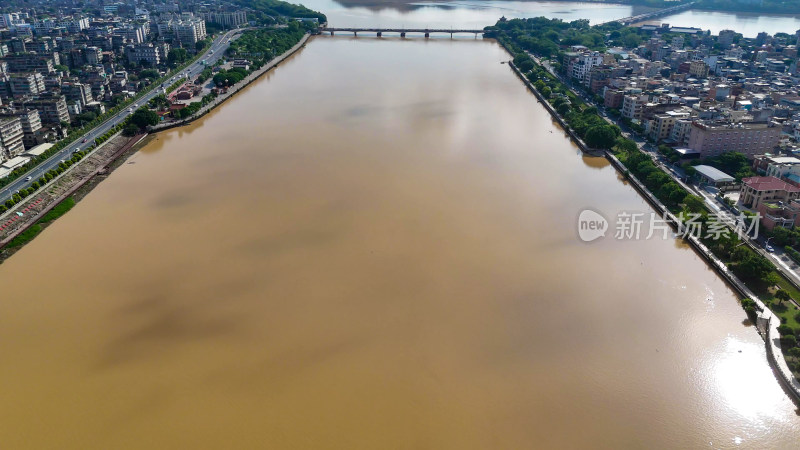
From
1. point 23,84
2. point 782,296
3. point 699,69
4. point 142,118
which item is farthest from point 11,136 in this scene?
point 699,69

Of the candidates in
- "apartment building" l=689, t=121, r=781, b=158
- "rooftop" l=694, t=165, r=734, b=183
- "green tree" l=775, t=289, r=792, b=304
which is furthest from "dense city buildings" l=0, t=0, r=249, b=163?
"apartment building" l=689, t=121, r=781, b=158

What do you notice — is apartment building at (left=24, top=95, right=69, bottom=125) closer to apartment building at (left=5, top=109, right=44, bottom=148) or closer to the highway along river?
apartment building at (left=5, top=109, right=44, bottom=148)

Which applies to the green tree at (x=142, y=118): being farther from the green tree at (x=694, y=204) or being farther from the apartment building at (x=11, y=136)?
the green tree at (x=694, y=204)

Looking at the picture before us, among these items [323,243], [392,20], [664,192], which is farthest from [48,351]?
[392,20]

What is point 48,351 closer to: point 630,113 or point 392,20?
point 630,113

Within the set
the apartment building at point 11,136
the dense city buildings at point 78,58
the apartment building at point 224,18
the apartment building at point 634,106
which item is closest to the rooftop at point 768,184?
the apartment building at point 634,106

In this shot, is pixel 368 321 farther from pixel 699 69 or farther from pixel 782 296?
pixel 699 69
